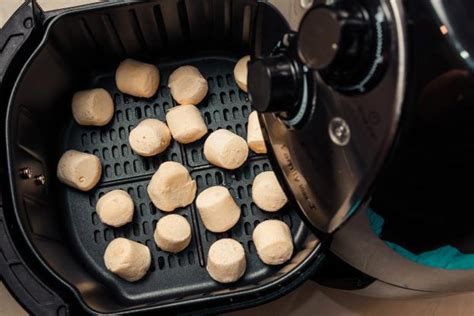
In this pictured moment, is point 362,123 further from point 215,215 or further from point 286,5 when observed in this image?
point 215,215

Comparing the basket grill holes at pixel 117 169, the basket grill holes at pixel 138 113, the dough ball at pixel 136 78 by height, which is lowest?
the basket grill holes at pixel 117 169

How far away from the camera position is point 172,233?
779 millimetres

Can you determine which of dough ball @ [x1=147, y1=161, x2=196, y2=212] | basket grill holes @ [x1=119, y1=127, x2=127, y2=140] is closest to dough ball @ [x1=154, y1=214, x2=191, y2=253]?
dough ball @ [x1=147, y1=161, x2=196, y2=212]

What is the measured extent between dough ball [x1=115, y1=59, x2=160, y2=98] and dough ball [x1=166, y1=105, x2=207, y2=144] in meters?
0.04

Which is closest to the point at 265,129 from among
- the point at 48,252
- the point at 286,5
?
the point at 286,5

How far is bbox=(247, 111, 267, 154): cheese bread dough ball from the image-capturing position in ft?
2.62

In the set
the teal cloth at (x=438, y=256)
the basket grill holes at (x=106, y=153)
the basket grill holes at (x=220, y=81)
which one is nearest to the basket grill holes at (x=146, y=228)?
the basket grill holes at (x=106, y=153)

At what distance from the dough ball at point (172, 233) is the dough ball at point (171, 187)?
0.02 m

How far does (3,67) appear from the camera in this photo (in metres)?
0.70

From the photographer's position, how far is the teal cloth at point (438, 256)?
0.60 metres

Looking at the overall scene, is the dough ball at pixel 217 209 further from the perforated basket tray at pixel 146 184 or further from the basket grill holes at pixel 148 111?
the basket grill holes at pixel 148 111

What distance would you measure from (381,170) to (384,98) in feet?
0.20

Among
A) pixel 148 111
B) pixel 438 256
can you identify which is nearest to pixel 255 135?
pixel 148 111

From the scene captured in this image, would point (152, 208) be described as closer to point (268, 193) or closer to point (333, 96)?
point (268, 193)
